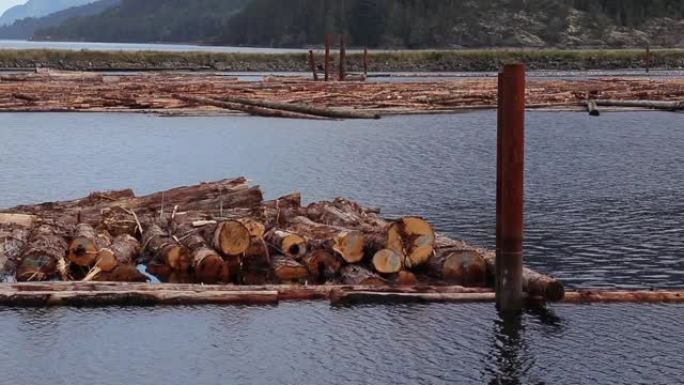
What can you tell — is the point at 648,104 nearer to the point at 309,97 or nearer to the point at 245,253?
the point at 309,97

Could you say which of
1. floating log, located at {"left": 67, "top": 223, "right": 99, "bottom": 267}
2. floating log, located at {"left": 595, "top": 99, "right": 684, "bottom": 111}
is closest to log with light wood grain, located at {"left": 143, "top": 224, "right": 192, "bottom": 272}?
floating log, located at {"left": 67, "top": 223, "right": 99, "bottom": 267}

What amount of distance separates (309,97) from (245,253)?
167ft

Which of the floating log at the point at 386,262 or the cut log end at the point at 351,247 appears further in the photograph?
the cut log end at the point at 351,247

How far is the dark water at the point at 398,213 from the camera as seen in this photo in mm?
14117

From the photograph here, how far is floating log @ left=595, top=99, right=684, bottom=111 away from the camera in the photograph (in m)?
65.1

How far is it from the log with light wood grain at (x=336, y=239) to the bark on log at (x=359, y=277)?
0.21m

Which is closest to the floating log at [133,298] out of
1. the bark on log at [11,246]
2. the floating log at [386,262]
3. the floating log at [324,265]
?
the floating log at [324,265]

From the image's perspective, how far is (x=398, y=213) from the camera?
27234mm

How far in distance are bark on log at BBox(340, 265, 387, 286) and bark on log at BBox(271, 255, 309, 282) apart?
30.2 inches

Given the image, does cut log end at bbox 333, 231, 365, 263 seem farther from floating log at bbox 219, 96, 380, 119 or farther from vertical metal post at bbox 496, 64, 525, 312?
floating log at bbox 219, 96, 380, 119

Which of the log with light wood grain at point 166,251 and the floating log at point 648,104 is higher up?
the log with light wood grain at point 166,251

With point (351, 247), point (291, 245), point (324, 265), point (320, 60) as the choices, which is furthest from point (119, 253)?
point (320, 60)

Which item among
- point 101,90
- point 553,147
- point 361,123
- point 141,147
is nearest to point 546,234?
point 553,147

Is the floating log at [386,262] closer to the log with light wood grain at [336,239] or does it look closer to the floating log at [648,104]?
the log with light wood grain at [336,239]
